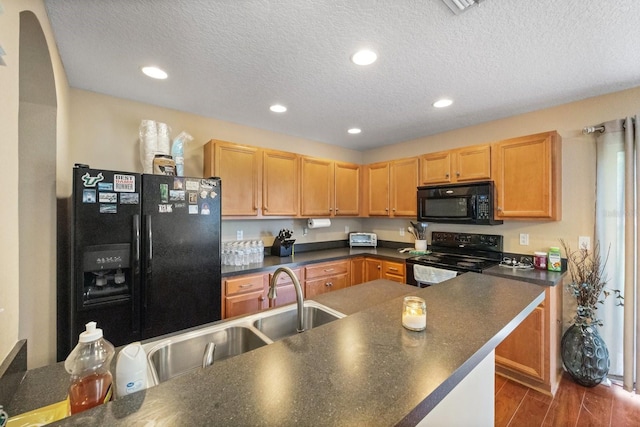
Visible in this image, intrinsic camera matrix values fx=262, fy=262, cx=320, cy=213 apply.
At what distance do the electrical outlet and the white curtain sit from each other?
9cm

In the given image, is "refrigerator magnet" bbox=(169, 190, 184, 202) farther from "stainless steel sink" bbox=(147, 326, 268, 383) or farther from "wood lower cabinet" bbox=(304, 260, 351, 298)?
"wood lower cabinet" bbox=(304, 260, 351, 298)

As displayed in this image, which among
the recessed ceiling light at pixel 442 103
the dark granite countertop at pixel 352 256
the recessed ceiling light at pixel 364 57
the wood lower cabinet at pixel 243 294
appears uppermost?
the recessed ceiling light at pixel 442 103

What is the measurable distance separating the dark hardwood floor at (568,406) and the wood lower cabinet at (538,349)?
0.09 metres

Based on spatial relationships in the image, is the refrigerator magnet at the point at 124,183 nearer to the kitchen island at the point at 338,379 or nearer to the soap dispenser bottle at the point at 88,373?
the soap dispenser bottle at the point at 88,373

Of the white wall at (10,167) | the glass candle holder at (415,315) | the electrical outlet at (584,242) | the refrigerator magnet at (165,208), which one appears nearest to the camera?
the white wall at (10,167)

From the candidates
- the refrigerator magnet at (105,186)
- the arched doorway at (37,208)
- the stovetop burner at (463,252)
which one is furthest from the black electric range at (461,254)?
the arched doorway at (37,208)

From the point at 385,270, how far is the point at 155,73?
115 inches

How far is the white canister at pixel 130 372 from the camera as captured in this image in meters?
0.63

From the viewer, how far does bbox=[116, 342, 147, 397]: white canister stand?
0.63m

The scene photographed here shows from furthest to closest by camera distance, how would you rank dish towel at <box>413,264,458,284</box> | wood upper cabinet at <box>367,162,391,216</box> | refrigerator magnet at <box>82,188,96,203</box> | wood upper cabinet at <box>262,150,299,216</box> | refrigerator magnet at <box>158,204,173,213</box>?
wood upper cabinet at <box>367,162,391,216</box> < wood upper cabinet at <box>262,150,299,216</box> < dish towel at <box>413,264,458,284</box> < refrigerator magnet at <box>158,204,173,213</box> < refrigerator magnet at <box>82,188,96,203</box>

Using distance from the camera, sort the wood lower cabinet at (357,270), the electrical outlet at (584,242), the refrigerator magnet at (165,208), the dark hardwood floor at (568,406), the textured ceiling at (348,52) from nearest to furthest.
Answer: the textured ceiling at (348,52) < the dark hardwood floor at (568,406) < the refrigerator magnet at (165,208) < the electrical outlet at (584,242) < the wood lower cabinet at (357,270)

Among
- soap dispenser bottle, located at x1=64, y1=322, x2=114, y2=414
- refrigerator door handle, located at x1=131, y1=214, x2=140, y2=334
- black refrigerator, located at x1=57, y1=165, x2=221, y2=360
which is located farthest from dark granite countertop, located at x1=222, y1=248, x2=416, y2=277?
soap dispenser bottle, located at x1=64, y1=322, x2=114, y2=414

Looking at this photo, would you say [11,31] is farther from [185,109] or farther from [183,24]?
[185,109]

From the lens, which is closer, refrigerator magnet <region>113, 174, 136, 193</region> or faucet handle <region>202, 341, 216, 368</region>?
faucet handle <region>202, 341, 216, 368</region>
